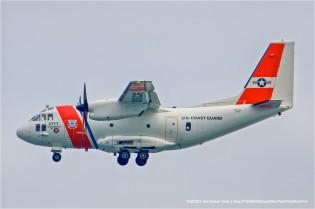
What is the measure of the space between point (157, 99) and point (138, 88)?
192 cm

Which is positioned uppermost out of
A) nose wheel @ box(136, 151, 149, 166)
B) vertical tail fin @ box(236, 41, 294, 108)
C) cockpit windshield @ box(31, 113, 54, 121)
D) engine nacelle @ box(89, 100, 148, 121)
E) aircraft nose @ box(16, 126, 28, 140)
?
vertical tail fin @ box(236, 41, 294, 108)

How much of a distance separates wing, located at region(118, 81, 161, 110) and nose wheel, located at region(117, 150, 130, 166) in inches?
91.2

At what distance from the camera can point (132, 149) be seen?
35219mm

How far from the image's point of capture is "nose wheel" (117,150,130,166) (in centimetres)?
3519

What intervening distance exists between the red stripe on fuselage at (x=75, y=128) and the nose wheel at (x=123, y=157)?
4.93 ft

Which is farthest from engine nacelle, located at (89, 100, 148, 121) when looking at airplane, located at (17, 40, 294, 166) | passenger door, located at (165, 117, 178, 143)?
passenger door, located at (165, 117, 178, 143)

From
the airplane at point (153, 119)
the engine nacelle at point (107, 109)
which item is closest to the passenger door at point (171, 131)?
the airplane at point (153, 119)

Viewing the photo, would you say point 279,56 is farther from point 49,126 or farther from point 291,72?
point 49,126

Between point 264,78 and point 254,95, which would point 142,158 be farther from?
point 264,78

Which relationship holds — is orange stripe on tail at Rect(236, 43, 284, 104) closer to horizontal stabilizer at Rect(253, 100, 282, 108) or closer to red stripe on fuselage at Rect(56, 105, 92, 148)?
horizontal stabilizer at Rect(253, 100, 282, 108)

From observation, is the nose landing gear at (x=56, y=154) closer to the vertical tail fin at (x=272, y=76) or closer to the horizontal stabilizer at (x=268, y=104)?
the vertical tail fin at (x=272, y=76)

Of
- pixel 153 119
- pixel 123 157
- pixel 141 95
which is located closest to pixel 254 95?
pixel 153 119

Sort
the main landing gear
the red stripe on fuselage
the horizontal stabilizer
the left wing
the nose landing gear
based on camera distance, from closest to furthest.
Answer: the left wing, the horizontal stabilizer, the main landing gear, the red stripe on fuselage, the nose landing gear

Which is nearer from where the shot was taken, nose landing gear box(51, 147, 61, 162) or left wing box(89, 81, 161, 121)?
left wing box(89, 81, 161, 121)
